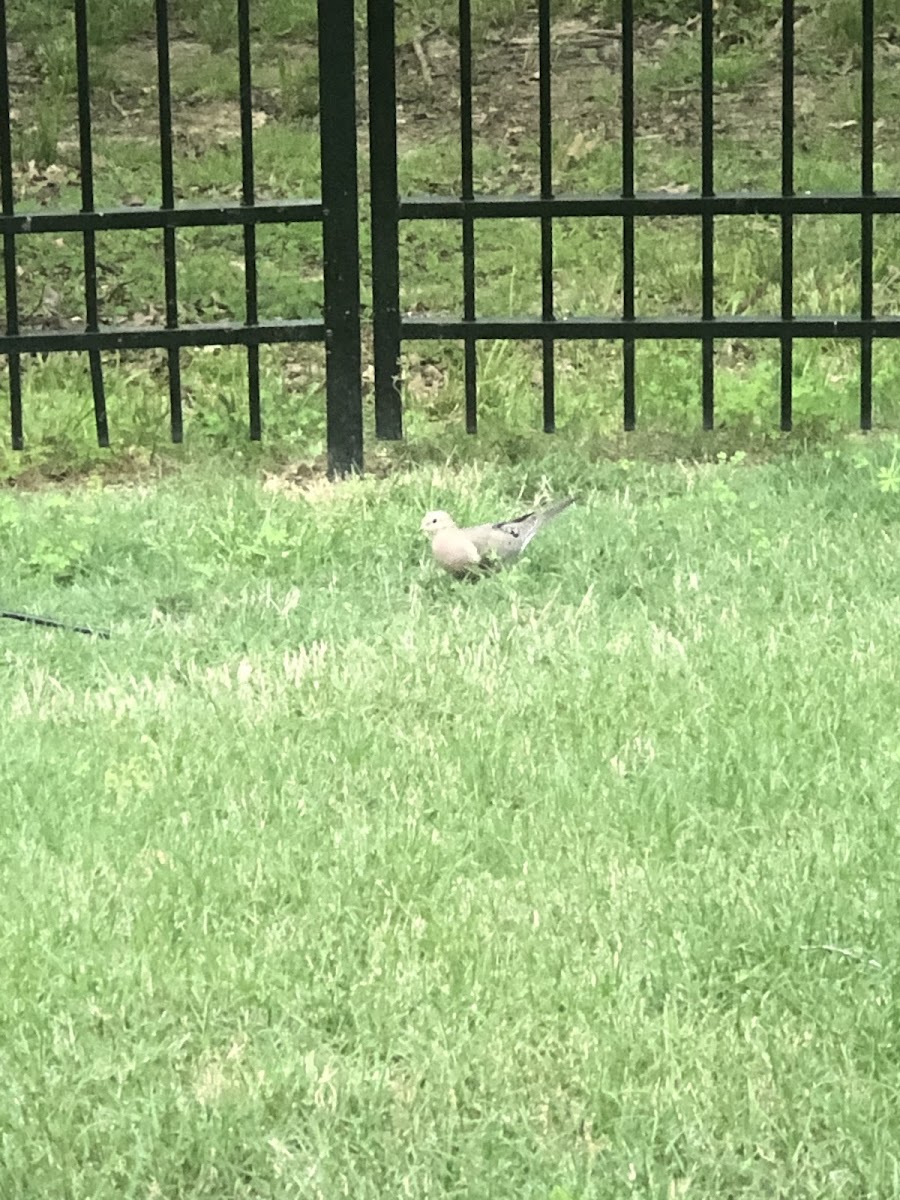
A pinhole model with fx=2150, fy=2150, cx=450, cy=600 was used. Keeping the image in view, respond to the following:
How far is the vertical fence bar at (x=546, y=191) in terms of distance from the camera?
6.80 m

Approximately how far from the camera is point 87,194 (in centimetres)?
696

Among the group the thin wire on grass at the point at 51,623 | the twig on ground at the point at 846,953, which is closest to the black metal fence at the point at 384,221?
the thin wire on grass at the point at 51,623

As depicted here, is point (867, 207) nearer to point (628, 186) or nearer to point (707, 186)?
point (707, 186)

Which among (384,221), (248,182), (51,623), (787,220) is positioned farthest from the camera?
(787,220)

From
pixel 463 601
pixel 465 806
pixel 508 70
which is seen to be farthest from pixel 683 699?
pixel 508 70

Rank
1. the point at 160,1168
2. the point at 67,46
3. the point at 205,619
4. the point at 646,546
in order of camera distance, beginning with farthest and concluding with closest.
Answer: the point at 67,46, the point at 646,546, the point at 205,619, the point at 160,1168

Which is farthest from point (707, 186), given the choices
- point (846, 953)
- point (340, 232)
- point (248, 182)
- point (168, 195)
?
point (846, 953)

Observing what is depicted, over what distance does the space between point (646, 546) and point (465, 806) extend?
1981mm

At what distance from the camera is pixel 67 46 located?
39.7 ft

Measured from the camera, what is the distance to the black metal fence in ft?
22.4

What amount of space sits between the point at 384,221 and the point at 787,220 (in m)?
1.33

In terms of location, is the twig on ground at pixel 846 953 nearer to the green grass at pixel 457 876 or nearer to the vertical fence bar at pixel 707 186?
the green grass at pixel 457 876

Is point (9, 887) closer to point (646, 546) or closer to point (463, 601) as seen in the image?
point (463, 601)

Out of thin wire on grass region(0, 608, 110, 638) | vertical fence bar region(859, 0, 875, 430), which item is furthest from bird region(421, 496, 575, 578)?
vertical fence bar region(859, 0, 875, 430)
